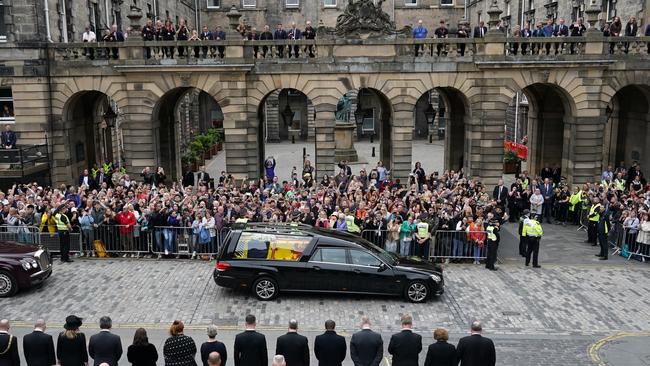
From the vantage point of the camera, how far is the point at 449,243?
18.9 metres

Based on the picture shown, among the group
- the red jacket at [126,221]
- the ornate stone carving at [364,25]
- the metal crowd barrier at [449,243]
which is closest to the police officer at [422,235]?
the metal crowd barrier at [449,243]

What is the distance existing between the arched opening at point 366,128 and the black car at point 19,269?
49.4 ft

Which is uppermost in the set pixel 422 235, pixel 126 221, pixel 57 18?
pixel 57 18

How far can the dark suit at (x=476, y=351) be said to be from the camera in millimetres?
9945

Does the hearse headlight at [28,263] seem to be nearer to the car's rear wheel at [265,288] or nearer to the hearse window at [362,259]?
the car's rear wheel at [265,288]

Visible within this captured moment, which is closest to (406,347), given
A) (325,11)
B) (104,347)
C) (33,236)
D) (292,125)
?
(104,347)

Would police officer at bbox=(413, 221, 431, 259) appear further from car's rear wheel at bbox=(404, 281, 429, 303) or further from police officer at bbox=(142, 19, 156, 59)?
police officer at bbox=(142, 19, 156, 59)

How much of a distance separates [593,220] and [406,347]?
42.3ft

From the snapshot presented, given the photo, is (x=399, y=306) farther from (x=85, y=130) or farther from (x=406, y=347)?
(x=85, y=130)

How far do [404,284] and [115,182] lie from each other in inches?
605

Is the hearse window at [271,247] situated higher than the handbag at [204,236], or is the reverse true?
Result: the hearse window at [271,247]

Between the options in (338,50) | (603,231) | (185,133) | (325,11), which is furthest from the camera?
(325,11)

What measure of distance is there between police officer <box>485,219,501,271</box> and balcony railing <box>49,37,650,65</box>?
10.2 m

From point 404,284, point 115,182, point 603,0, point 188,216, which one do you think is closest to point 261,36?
point 115,182
